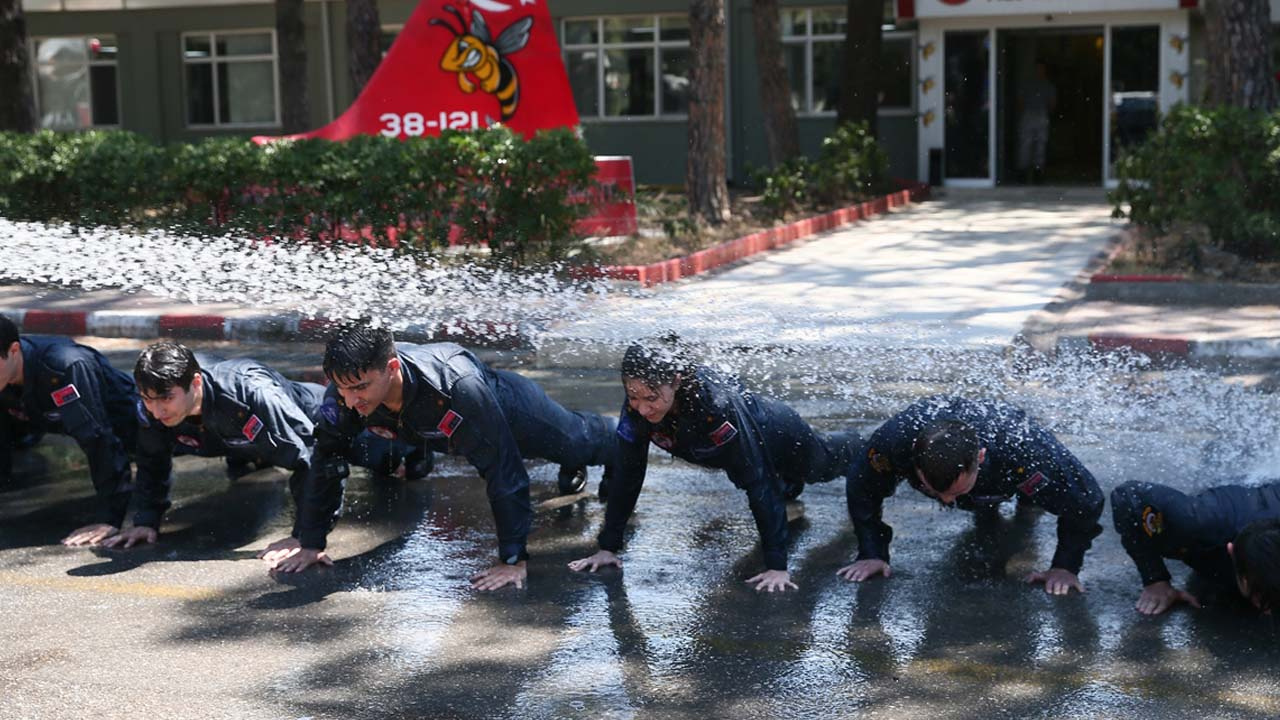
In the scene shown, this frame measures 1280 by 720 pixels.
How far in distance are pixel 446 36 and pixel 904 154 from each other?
9.58 metres

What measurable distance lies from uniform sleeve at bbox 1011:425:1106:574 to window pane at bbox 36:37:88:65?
84.2 feet

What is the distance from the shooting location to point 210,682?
454cm

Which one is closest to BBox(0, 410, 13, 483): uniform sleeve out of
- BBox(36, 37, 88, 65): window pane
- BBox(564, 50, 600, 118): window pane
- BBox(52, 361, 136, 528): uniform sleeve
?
BBox(52, 361, 136, 528): uniform sleeve

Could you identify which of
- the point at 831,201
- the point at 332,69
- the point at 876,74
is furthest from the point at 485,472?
the point at 332,69

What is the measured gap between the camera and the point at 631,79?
24.5m

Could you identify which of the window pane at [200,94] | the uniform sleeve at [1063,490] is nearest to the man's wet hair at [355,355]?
the uniform sleeve at [1063,490]

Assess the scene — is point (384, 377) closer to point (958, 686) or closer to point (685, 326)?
point (958, 686)

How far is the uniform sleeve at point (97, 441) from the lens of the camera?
19.7 feet

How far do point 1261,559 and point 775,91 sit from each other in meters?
15.2

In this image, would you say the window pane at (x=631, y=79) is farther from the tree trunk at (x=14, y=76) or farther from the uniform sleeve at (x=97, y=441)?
the uniform sleeve at (x=97, y=441)

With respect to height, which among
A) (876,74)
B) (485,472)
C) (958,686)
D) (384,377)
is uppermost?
(876,74)

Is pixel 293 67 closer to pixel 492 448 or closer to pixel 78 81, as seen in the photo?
pixel 78 81

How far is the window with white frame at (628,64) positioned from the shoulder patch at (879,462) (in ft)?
63.4

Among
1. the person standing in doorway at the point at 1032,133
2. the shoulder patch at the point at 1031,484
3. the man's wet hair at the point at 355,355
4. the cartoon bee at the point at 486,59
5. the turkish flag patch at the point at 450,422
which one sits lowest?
the shoulder patch at the point at 1031,484
